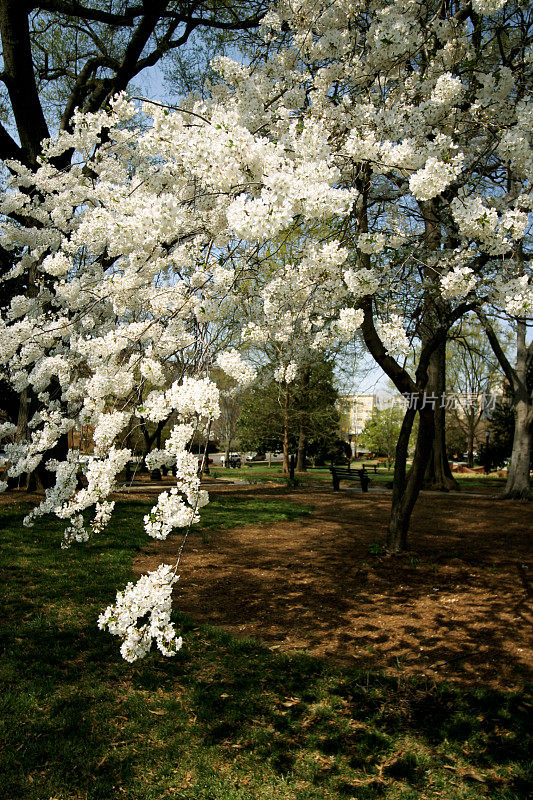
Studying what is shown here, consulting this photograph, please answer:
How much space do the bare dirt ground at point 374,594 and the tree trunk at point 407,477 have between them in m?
0.30

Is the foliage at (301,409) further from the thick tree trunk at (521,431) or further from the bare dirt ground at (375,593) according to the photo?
the bare dirt ground at (375,593)

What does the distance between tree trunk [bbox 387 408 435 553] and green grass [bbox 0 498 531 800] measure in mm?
2900

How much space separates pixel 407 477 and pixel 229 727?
4.15 metres

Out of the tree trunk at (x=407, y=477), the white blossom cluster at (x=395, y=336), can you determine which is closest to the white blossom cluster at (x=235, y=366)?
the white blossom cluster at (x=395, y=336)

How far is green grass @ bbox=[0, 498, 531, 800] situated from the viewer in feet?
8.41

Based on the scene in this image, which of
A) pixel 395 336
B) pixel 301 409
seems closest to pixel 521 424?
pixel 301 409

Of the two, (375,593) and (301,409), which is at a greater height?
(301,409)

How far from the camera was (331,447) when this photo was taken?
23.8m

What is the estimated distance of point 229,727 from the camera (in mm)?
3037

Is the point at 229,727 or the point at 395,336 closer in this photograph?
the point at 229,727

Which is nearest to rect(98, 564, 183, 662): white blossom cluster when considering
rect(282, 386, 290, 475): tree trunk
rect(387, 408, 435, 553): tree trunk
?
rect(387, 408, 435, 553): tree trunk

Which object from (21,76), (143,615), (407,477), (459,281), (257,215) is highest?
(21,76)

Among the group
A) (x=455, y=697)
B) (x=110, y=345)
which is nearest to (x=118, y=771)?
(x=455, y=697)

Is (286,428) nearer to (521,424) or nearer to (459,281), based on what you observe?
(521,424)
